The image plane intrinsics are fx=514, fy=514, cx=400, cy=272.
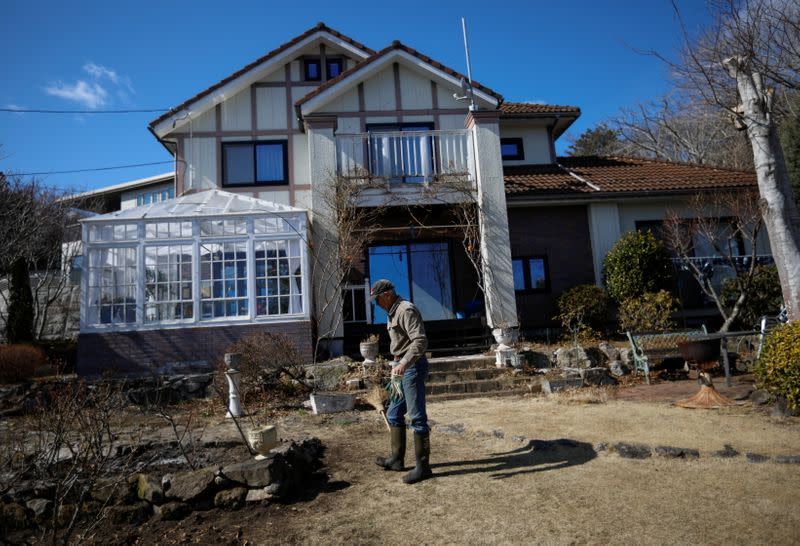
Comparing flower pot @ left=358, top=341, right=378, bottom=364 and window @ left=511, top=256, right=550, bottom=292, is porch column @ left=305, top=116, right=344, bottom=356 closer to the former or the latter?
flower pot @ left=358, top=341, right=378, bottom=364

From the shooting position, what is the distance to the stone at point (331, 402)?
26.5 feet

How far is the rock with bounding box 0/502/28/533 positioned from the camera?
166 inches

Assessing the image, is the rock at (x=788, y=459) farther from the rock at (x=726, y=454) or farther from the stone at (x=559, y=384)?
the stone at (x=559, y=384)

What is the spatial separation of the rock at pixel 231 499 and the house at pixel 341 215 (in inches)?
257

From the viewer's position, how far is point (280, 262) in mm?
11320

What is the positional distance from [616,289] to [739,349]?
112 inches

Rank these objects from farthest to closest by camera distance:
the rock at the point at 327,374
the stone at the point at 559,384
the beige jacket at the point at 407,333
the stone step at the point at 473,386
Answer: the rock at the point at 327,374 < the stone step at the point at 473,386 < the stone at the point at 559,384 < the beige jacket at the point at 407,333

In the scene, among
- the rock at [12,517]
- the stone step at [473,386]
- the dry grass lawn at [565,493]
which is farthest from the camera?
the stone step at [473,386]

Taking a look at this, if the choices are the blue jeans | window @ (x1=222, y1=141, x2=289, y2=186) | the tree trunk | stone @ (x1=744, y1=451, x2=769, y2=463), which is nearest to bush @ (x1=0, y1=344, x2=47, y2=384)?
window @ (x1=222, y1=141, x2=289, y2=186)

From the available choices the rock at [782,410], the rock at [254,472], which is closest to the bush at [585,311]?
the rock at [782,410]

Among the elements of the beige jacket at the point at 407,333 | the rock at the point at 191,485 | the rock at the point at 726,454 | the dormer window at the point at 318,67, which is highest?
the dormer window at the point at 318,67

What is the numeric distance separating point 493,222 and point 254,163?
22.3 ft

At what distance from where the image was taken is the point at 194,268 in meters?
11.1

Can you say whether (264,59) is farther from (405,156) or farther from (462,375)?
(462,375)
